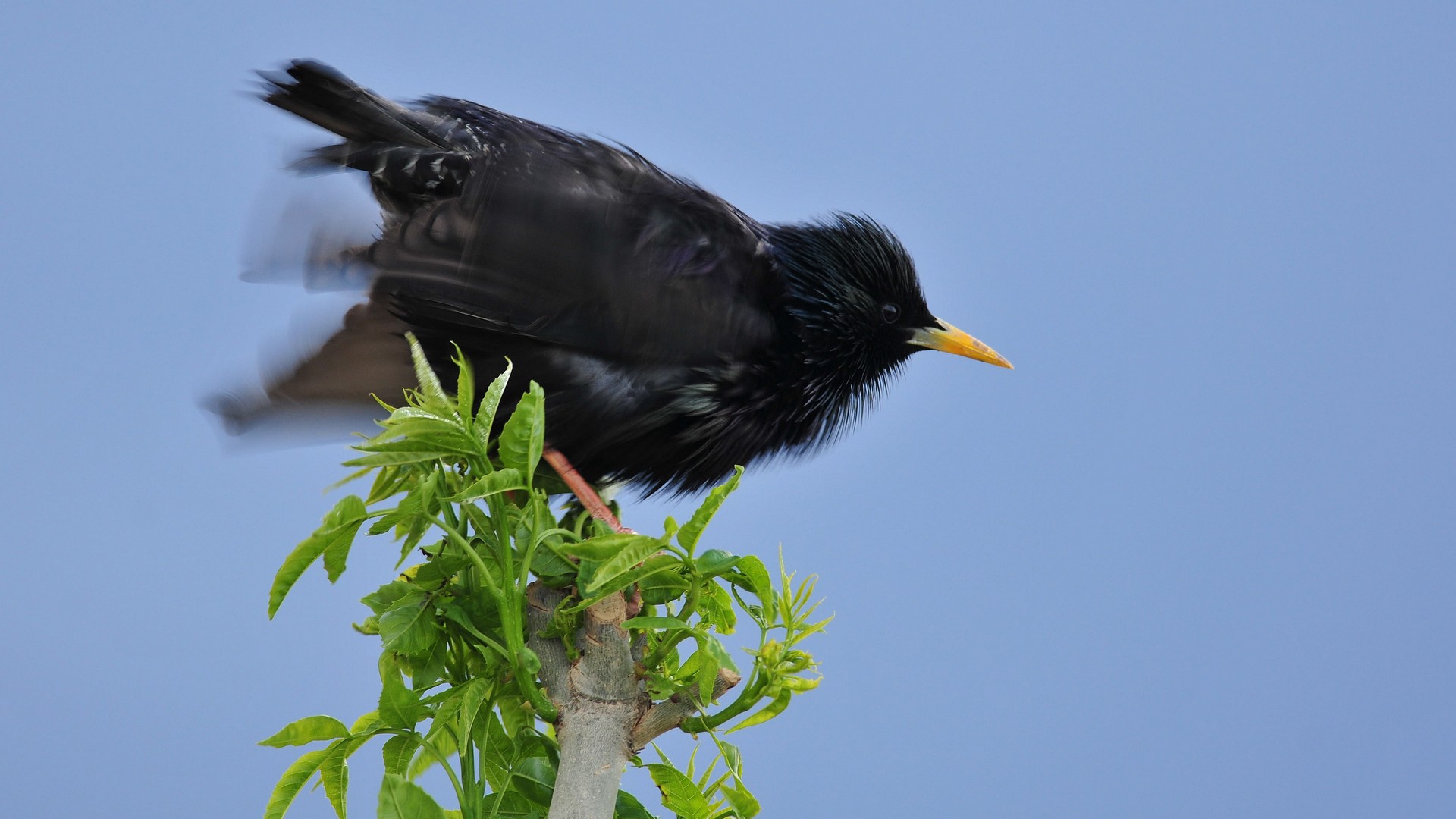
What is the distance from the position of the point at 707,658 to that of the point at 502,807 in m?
0.48

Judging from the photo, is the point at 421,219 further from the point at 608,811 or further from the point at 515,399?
the point at 608,811

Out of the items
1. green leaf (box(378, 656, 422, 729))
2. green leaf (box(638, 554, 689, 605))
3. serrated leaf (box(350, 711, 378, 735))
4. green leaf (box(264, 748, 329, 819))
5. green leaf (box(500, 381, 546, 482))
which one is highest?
green leaf (box(500, 381, 546, 482))

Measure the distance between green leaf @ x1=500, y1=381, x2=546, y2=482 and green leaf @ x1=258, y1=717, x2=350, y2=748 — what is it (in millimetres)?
513

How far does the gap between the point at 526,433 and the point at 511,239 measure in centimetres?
43

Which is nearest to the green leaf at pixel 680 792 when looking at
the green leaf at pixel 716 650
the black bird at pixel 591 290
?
the green leaf at pixel 716 650

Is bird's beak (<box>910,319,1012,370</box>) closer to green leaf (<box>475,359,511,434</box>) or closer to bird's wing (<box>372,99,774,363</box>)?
bird's wing (<box>372,99,774,363</box>)

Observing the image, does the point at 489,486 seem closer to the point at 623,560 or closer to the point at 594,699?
the point at 623,560

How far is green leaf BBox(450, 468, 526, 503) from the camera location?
1935 millimetres

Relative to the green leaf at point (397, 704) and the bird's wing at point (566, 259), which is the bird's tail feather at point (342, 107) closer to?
the bird's wing at point (566, 259)

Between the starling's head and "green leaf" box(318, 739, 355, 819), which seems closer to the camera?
"green leaf" box(318, 739, 355, 819)

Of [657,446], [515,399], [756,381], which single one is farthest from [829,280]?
[515,399]

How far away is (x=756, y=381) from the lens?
2488 millimetres

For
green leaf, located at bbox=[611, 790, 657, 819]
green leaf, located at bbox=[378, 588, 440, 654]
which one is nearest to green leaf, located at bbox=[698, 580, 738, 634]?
green leaf, located at bbox=[611, 790, 657, 819]

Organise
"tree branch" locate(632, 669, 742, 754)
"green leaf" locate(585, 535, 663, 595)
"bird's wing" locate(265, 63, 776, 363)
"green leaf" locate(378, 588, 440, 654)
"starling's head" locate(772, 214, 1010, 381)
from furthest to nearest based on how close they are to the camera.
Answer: "starling's head" locate(772, 214, 1010, 381) → "bird's wing" locate(265, 63, 776, 363) → "tree branch" locate(632, 669, 742, 754) → "green leaf" locate(378, 588, 440, 654) → "green leaf" locate(585, 535, 663, 595)
